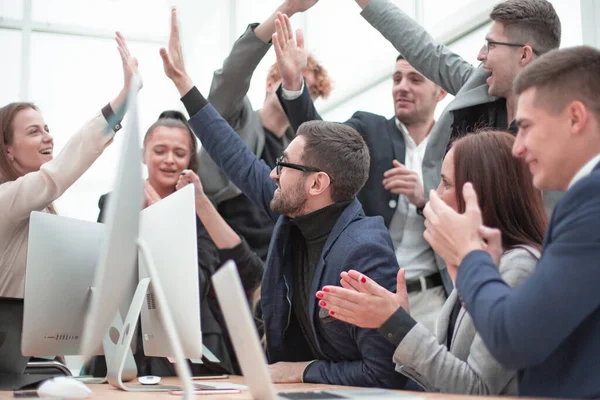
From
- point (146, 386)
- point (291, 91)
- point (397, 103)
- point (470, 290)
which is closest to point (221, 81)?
point (291, 91)

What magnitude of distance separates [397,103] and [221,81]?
0.76 m

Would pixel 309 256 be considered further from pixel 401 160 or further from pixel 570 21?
pixel 570 21

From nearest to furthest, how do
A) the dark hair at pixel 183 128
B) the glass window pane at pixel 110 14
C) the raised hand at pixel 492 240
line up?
the raised hand at pixel 492 240, the dark hair at pixel 183 128, the glass window pane at pixel 110 14

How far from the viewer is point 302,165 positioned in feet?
7.58

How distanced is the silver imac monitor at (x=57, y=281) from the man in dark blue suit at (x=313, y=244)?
0.56 m

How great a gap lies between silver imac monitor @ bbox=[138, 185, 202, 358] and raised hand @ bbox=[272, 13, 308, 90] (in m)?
1.12

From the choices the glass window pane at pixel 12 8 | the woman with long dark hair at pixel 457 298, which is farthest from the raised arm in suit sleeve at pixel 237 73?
the glass window pane at pixel 12 8

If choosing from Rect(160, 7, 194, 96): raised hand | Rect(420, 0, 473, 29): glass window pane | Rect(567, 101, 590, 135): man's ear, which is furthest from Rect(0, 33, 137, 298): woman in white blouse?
Rect(420, 0, 473, 29): glass window pane

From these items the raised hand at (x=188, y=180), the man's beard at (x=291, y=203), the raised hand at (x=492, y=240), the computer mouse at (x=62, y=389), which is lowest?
the computer mouse at (x=62, y=389)

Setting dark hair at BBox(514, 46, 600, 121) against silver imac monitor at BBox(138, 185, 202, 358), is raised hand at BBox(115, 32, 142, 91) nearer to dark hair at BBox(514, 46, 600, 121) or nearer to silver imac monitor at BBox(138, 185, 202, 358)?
silver imac monitor at BBox(138, 185, 202, 358)

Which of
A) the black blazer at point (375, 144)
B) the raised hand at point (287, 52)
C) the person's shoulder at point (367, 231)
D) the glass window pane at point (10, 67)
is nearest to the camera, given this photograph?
the person's shoulder at point (367, 231)

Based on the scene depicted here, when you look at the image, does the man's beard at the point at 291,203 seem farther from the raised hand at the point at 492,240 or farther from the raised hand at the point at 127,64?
the raised hand at the point at 492,240

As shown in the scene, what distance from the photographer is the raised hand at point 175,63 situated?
259 centimetres

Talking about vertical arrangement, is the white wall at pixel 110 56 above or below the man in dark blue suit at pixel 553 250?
above
